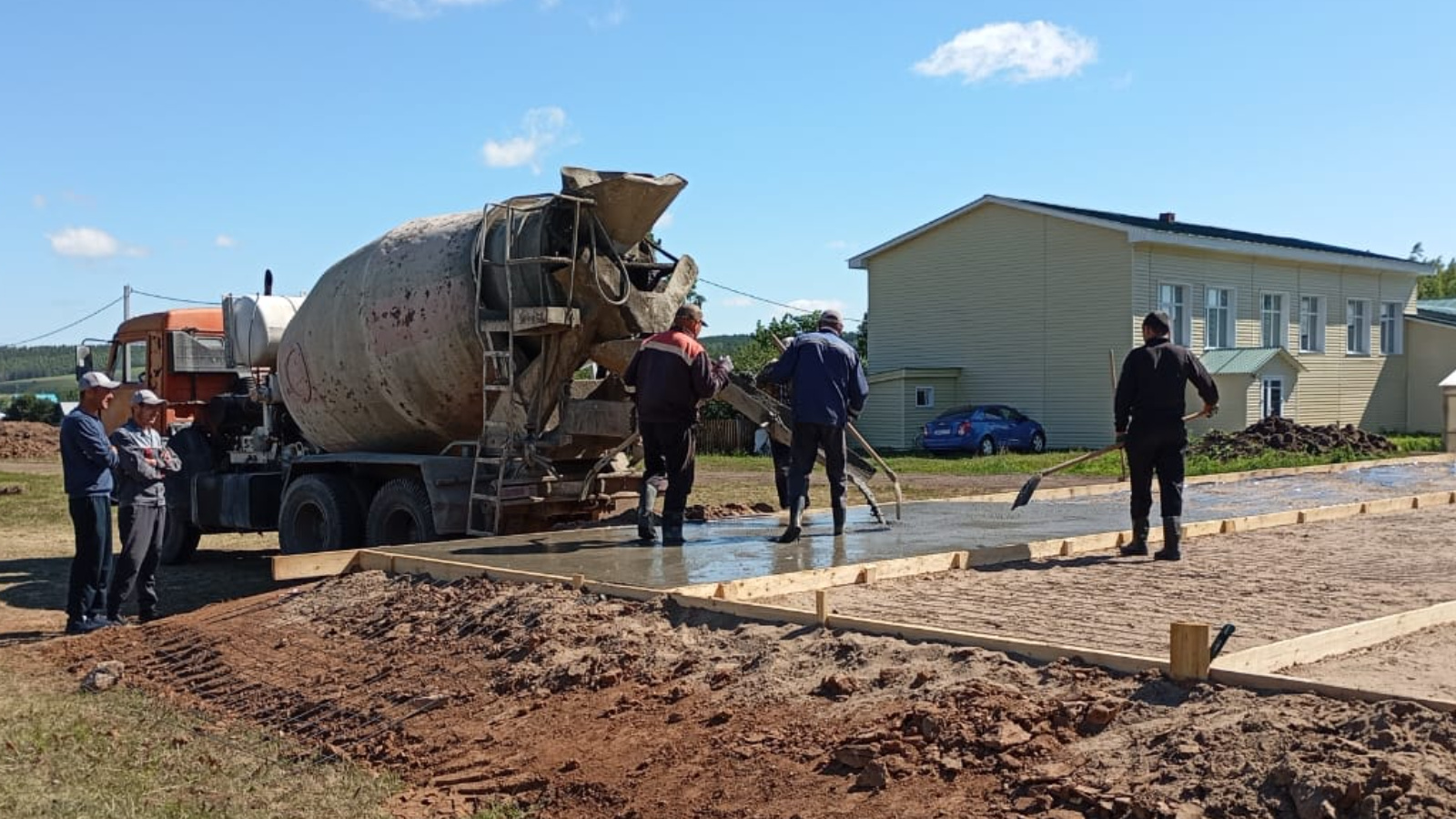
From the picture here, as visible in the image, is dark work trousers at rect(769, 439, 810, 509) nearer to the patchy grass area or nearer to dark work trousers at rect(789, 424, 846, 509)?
dark work trousers at rect(789, 424, 846, 509)

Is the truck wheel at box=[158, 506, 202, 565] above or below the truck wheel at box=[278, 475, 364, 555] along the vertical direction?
below

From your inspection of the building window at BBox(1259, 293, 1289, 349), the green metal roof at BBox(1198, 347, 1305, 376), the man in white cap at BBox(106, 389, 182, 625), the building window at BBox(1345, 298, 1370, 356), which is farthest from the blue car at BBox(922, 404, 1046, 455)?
the man in white cap at BBox(106, 389, 182, 625)

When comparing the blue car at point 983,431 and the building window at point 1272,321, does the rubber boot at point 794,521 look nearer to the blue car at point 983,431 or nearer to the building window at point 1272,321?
the blue car at point 983,431

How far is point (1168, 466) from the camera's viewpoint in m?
9.87

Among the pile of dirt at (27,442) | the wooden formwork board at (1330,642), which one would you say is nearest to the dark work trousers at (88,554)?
the wooden formwork board at (1330,642)

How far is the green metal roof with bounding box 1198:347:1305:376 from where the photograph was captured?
34219 mm

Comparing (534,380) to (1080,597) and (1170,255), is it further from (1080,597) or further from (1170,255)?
(1170,255)

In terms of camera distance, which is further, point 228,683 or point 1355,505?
point 1355,505

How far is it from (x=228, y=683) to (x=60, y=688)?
1.19 m

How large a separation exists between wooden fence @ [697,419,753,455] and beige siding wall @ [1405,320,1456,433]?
816 inches

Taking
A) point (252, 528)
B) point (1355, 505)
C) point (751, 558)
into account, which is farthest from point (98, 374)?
point (1355, 505)

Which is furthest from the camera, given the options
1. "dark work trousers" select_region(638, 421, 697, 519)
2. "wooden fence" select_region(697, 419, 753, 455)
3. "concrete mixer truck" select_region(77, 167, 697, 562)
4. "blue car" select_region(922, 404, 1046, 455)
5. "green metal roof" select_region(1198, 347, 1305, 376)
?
"wooden fence" select_region(697, 419, 753, 455)

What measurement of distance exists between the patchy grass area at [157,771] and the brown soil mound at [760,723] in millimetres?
240

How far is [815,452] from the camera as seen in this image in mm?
10289
